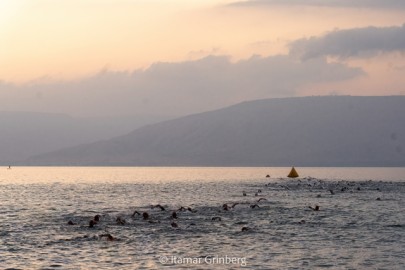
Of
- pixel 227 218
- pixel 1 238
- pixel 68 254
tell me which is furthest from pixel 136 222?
pixel 68 254

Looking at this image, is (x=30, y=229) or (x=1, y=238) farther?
(x=30, y=229)

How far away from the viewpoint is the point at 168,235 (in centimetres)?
4338

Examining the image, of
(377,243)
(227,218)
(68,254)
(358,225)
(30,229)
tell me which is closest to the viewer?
(68,254)

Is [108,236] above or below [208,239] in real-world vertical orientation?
above

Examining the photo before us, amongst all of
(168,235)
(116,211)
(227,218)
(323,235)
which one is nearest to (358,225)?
(323,235)

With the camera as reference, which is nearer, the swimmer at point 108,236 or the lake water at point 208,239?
the lake water at point 208,239

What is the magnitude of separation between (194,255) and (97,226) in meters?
14.6

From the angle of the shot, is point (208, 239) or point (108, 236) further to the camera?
point (208, 239)

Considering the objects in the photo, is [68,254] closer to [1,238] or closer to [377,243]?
[1,238]

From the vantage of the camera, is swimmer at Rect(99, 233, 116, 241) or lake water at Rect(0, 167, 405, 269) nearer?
lake water at Rect(0, 167, 405, 269)

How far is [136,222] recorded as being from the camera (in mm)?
51438

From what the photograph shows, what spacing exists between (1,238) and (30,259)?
8812 millimetres

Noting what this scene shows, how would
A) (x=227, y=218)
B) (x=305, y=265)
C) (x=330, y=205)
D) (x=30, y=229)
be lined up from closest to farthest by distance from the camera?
(x=305, y=265) < (x=30, y=229) < (x=227, y=218) < (x=330, y=205)

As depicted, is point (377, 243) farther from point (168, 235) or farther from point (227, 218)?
point (227, 218)
